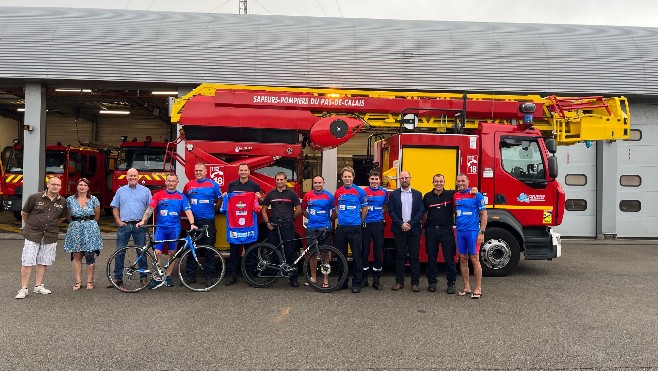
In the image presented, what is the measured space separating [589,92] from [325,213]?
941 centimetres

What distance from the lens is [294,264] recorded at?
7.05 meters

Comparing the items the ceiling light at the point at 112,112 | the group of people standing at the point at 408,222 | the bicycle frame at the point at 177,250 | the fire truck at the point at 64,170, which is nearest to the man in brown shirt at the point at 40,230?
the bicycle frame at the point at 177,250

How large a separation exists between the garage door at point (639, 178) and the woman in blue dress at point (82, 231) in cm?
1318

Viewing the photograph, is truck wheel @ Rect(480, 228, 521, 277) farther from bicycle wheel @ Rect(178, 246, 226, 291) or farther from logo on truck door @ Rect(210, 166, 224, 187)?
logo on truck door @ Rect(210, 166, 224, 187)

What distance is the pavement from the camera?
14.3 ft

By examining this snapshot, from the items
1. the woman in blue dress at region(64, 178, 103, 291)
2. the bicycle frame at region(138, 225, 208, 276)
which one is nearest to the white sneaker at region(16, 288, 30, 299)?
the woman in blue dress at region(64, 178, 103, 291)

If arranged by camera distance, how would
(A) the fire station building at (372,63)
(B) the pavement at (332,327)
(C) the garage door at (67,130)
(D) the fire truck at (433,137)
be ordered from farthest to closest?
(C) the garage door at (67,130) < (A) the fire station building at (372,63) < (D) the fire truck at (433,137) < (B) the pavement at (332,327)

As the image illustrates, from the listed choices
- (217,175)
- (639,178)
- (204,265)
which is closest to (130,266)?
(204,265)

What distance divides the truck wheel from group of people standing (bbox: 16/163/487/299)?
125cm

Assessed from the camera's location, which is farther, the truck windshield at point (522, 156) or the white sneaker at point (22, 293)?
the truck windshield at point (522, 156)

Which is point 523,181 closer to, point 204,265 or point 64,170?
point 204,265

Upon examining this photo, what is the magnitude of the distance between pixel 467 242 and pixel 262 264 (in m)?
2.95

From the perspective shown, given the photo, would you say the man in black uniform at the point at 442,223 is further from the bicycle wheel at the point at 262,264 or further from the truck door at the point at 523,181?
the bicycle wheel at the point at 262,264

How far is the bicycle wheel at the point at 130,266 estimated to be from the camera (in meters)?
6.79
